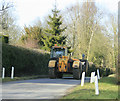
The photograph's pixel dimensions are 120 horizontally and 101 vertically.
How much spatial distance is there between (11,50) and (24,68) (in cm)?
331

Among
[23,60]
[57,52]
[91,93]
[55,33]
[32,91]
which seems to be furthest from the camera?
[55,33]

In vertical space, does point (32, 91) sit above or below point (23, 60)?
below

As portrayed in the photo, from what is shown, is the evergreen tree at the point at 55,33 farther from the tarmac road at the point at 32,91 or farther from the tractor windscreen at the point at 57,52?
the tarmac road at the point at 32,91

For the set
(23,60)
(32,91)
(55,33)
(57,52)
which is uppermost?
(55,33)

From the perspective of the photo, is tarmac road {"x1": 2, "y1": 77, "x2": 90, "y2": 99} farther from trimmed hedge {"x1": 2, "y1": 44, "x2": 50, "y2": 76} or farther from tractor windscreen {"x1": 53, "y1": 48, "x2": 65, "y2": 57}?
tractor windscreen {"x1": 53, "y1": 48, "x2": 65, "y2": 57}

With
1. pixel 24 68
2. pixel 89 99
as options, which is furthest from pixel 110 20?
pixel 89 99

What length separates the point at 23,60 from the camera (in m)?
25.8

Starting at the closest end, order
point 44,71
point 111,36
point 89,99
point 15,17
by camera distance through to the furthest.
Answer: point 89,99, point 44,71, point 111,36, point 15,17

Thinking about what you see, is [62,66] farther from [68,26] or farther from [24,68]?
[68,26]

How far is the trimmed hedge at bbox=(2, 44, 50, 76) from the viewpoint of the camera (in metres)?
22.4

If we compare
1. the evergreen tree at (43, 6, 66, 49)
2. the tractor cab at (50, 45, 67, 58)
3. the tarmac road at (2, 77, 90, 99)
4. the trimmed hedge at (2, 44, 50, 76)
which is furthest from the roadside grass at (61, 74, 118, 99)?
the evergreen tree at (43, 6, 66, 49)

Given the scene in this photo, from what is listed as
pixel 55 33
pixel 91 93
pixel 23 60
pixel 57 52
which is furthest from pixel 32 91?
pixel 55 33

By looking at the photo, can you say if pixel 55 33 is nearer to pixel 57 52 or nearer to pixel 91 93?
pixel 57 52

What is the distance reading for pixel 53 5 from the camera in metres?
51.0
